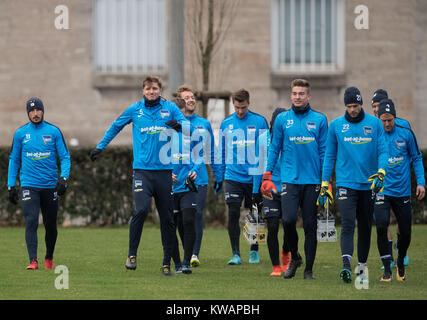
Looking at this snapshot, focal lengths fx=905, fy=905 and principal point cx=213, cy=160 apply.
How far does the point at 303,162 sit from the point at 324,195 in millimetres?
495

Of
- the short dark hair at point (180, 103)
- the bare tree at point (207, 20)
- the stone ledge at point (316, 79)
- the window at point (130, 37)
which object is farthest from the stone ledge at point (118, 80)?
the short dark hair at point (180, 103)

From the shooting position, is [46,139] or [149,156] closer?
[149,156]

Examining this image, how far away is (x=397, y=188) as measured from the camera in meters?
10.8

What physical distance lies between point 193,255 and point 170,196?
5.75 ft

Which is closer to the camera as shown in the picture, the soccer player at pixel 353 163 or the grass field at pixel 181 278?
the grass field at pixel 181 278

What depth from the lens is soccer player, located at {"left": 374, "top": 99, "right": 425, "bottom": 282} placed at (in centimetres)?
1073

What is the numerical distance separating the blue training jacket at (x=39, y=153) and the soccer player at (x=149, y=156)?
4.05ft

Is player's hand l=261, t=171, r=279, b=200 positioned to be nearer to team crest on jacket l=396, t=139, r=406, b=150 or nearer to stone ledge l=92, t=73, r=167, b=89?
team crest on jacket l=396, t=139, r=406, b=150

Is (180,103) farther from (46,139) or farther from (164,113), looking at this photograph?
(46,139)

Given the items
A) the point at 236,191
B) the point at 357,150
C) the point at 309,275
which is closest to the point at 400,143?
the point at 357,150

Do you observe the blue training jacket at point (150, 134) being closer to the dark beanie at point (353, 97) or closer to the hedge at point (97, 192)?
the dark beanie at point (353, 97)

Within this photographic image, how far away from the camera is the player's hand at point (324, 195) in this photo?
10.5m

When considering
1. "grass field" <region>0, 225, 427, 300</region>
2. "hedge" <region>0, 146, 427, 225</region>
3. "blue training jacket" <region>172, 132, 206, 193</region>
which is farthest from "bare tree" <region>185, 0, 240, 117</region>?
"blue training jacket" <region>172, 132, 206, 193</region>

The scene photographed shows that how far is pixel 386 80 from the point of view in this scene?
73.8 ft
